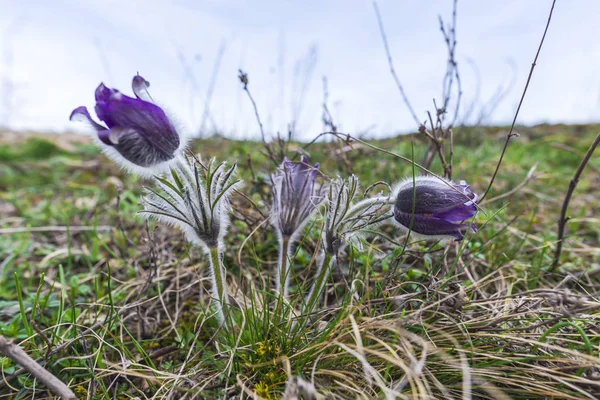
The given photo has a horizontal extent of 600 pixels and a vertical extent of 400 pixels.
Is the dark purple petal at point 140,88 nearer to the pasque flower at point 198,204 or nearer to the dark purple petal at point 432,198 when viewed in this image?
the pasque flower at point 198,204

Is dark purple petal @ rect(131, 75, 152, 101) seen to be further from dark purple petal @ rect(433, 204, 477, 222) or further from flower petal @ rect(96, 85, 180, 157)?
dark purple petal @ rect(433, 204, 477, 222)

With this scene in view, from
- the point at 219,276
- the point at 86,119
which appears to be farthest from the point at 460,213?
the point at 86,119

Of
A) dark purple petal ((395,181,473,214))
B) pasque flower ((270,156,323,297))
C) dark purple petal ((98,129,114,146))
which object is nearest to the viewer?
dark purple petal ((98,129,114,146))

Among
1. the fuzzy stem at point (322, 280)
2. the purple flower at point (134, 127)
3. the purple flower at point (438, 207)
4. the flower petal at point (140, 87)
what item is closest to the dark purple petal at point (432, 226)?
the purple flower at point (438, 207)

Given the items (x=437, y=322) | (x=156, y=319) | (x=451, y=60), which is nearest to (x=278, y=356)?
(x=437, y=322)

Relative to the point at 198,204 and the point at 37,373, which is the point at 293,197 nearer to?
the point at 198,204

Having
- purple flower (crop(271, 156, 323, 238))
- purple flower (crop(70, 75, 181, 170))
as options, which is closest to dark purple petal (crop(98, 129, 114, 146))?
purple flower (crop(70, 75, 181, 170))

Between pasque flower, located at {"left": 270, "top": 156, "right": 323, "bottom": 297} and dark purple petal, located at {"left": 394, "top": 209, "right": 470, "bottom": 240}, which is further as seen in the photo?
pasque flower, located at {"left": 270, "top": 156, "right": 323, "bottom": 297}
